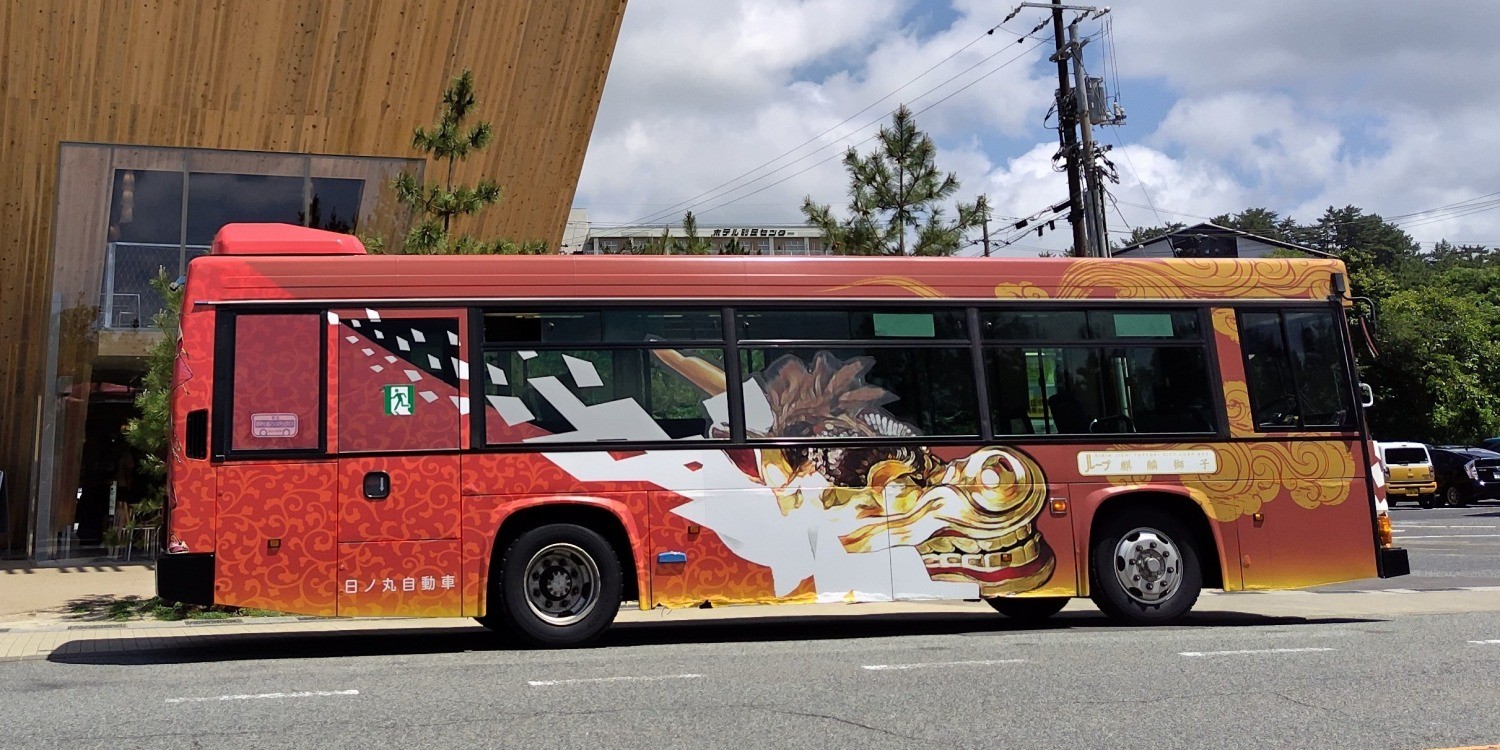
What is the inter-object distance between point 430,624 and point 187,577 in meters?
3.67

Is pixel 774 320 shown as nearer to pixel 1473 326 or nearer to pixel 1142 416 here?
pixel 1142 416

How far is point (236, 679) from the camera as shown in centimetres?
773

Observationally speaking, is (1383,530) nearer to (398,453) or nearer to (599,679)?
(599,679)

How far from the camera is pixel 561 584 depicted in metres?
9.34

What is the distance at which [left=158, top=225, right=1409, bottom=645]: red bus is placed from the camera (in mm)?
9047

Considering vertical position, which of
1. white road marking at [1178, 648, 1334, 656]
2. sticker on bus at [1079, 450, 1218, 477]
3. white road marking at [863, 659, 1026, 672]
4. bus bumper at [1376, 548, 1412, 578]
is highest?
sticker on bus at [1079, 450, 1218, 477]

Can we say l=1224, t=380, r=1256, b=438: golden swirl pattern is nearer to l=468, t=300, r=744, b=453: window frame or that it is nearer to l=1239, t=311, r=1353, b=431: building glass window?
l=1239, t=311, r=1353, b=431: building glass window

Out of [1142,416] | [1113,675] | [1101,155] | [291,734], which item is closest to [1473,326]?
[1101,155]

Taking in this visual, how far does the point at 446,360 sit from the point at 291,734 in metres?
3.83

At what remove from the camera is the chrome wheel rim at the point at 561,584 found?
30.5ft

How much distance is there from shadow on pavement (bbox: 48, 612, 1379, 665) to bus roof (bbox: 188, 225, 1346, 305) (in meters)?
2.69

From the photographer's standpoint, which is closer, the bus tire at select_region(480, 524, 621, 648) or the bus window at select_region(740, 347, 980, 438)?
the bus tire at select_region(480, 524, 621, 648)

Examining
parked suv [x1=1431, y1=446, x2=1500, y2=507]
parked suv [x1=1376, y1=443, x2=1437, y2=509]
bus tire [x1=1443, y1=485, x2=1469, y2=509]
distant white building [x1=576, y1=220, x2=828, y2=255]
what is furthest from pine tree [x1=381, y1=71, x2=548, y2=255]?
bus tire [x1=1443, y1=485, x2=1469, y2=509]

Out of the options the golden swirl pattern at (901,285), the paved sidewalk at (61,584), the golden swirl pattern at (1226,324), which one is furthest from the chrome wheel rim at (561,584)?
the paved sidewalk at (61,584)
